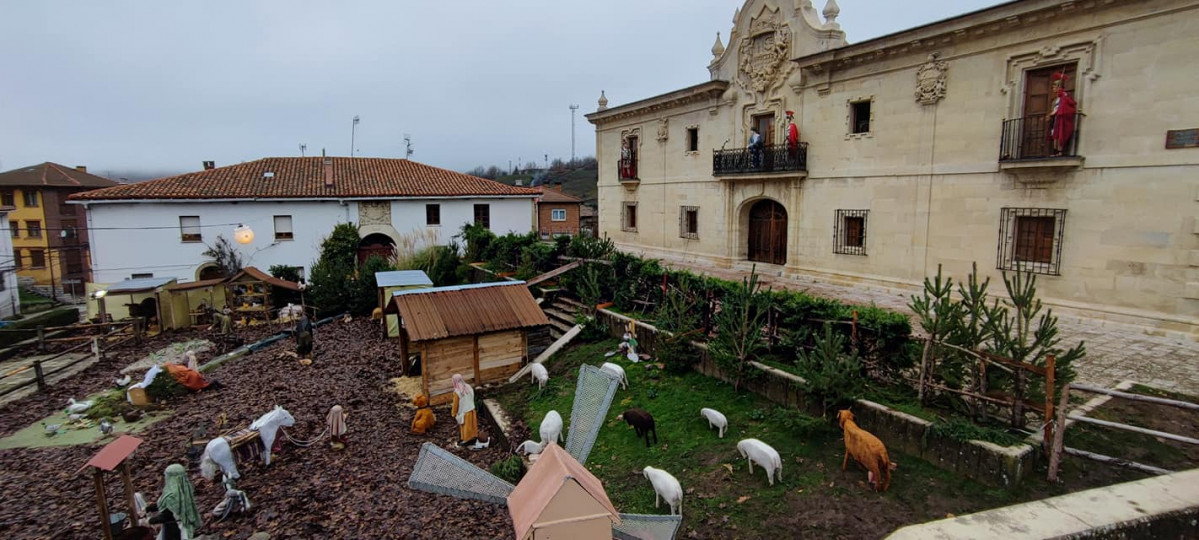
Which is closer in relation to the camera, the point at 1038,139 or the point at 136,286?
the point at 1038,139

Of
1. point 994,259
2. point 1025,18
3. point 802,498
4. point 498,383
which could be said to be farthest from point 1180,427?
point 498,383

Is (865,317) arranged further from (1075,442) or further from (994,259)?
(994,259)

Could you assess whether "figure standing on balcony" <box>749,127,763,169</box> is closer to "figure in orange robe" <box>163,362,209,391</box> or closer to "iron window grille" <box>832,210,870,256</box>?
"iron window grille" <box>832,210,870,256</box>

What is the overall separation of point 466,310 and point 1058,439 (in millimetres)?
11124

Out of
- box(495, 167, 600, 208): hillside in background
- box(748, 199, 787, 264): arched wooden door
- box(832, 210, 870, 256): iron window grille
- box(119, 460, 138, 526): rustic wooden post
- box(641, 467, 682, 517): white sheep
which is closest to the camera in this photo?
box(119, 460, 138, 526): rustic wooden post

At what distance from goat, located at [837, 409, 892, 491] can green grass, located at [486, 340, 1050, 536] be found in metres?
0.16

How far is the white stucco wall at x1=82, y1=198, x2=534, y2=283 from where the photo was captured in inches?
953

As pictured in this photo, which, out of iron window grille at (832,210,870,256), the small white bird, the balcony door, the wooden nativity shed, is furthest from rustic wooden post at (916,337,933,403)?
the small white bird

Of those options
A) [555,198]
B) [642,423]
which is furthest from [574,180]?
[642,423]

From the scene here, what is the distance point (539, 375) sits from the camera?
41.2ft

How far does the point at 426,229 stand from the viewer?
94.2ft

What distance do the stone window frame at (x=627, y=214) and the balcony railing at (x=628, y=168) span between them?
3.98ft

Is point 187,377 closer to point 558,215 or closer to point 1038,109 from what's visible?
point 1038,109

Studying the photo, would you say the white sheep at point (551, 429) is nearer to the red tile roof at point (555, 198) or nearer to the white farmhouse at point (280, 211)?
the white farmhouse at point (280, 211)
